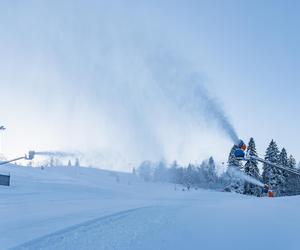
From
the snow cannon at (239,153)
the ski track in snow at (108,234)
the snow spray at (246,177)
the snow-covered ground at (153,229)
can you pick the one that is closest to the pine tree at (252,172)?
the snow spray at (246,177)

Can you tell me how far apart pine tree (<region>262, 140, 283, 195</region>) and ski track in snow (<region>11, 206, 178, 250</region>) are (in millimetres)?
50394

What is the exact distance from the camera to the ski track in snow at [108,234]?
10211 millimetres

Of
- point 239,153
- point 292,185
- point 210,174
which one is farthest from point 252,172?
point 210,174

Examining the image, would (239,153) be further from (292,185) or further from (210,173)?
(210,173)

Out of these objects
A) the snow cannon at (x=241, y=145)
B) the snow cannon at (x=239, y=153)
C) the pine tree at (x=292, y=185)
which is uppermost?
the snow cannon at (x=241, y=145)

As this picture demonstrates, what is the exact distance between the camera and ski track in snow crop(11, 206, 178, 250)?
10211 mm

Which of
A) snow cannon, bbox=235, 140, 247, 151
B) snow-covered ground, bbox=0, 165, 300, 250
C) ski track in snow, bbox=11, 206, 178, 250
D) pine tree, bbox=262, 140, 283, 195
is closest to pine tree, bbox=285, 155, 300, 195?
pine tree, bbox=262, 140, 283, 195

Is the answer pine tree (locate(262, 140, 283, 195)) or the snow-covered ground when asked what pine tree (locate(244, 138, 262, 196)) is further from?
the snow-covered ground

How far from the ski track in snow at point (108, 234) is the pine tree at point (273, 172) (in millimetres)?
50394

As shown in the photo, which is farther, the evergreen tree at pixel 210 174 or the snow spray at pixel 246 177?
the evergreen tree at pixel 210 174

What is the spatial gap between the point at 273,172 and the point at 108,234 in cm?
5655

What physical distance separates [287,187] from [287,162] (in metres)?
6.00

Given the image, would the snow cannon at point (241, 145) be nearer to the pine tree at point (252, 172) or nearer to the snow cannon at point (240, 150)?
the snow cannon at point (240, 150)

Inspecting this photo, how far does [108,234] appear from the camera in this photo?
1180 centimetres
